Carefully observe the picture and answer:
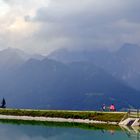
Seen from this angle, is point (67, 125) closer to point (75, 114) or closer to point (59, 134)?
point (75, 114)

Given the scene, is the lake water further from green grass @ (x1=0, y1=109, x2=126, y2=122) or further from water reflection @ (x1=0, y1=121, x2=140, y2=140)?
green grass @ (x1=0, y1=109, x2=126, y2=122)

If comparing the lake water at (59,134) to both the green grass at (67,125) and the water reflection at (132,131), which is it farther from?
the green grass at (67,125)

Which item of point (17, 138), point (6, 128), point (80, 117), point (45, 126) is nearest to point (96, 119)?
point (80, 117)

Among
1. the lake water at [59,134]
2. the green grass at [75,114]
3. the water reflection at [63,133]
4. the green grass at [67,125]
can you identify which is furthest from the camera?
the green grass at [75,114]

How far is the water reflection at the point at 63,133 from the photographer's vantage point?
253ft

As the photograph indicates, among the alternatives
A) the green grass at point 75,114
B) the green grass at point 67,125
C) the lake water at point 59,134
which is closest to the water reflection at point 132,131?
the lake water at point 59,134

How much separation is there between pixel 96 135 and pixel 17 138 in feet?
42.2

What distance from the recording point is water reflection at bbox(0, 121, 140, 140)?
77188 millimetres

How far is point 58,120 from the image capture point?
10888cm

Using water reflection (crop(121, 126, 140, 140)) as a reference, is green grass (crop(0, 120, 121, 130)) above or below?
above

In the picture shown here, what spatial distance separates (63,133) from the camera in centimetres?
8369

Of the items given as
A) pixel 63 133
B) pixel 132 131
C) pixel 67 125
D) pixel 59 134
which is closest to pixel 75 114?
pixel 67 125

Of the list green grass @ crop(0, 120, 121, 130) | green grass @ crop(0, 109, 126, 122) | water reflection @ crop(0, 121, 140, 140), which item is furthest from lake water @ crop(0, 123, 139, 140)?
green grass @ crop(0, 109, 126, 122)

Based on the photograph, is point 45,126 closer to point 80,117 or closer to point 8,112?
point 80,117
